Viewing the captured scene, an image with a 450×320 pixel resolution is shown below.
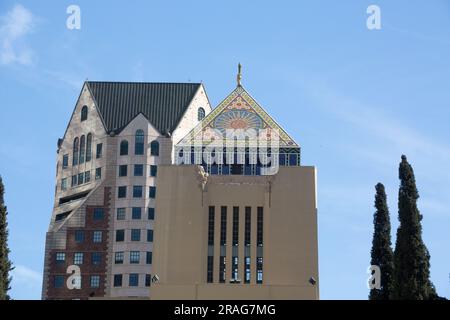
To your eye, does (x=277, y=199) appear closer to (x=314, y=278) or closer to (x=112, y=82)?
(x=314, y=278)

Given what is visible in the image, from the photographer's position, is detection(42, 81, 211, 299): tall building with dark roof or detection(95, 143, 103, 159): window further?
detection(95, 143, 103, 159): window

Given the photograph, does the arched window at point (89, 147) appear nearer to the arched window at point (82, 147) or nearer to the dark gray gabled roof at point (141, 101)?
the arched window at point (82, 147)

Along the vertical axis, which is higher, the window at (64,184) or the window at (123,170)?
the window at (123,170)

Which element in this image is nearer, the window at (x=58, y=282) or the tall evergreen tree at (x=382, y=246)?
the tall evergreen tree at (x=382, y=246)

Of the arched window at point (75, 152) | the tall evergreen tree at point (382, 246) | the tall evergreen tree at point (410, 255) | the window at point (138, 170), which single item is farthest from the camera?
the arched window at point (75, 152)

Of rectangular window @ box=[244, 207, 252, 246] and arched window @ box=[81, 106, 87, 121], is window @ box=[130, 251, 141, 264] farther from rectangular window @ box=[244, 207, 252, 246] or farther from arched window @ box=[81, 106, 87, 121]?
rectangular window @ box=[244, 207, 252, 246]

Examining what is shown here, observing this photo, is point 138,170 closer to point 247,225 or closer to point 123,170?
point 123,170

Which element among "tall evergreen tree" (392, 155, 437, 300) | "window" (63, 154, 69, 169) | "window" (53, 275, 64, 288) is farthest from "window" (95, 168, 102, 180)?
"tall evergreen tree" (392, 155, 437, 300)

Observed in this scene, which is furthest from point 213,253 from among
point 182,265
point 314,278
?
point 314,278

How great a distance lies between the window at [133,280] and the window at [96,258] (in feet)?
15.6

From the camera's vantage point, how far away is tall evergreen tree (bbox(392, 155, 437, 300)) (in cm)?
6431

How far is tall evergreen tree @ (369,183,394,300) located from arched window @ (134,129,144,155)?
5200 cm

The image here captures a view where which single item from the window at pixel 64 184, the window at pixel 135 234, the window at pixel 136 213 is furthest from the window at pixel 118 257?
the window at pixel 64 184

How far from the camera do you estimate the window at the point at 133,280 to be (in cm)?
12231
